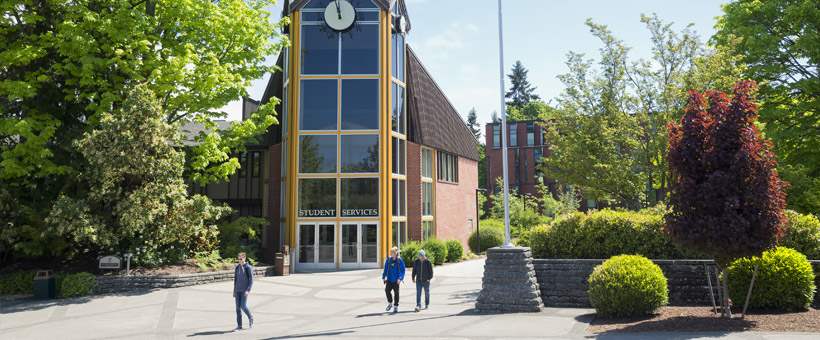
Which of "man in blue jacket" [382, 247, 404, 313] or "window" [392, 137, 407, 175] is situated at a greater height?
"window" [392, 137, 407, 175]

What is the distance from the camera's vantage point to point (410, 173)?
27.6 m

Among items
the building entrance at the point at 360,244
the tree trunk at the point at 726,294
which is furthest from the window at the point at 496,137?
the tree trunk at the point at 726,294

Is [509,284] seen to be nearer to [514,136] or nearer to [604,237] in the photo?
[604,237]

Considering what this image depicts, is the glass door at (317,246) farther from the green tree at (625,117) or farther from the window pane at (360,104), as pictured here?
the green tree at (625,117)

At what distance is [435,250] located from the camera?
2520 cm

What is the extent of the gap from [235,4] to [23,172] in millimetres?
9077

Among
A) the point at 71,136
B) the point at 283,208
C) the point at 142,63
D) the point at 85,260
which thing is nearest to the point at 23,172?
the point at 71,136

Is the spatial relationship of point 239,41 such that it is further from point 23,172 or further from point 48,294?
point 48,294

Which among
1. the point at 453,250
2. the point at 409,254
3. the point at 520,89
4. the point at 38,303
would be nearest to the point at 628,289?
the point at 409,254

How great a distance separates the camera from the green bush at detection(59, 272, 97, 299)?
1548 centimetres

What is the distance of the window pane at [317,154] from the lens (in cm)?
2441

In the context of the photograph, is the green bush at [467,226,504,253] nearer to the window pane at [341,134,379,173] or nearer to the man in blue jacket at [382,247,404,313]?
the window pane at [341,134,379,173]

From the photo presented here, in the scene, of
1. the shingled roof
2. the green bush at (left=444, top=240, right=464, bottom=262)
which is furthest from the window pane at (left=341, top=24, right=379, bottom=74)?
the green bush at (left=444, top=240, right=464, bottom=262)

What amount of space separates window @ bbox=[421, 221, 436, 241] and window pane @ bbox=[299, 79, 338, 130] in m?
7.70
